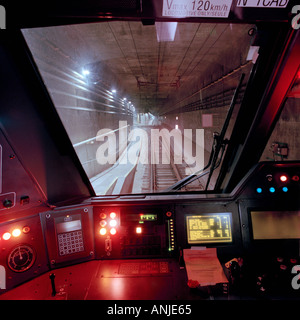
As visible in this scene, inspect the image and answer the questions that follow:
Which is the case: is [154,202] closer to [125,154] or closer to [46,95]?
[46,95]

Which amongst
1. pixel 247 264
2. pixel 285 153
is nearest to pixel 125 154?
pixel 285 153

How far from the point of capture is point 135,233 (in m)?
2.17

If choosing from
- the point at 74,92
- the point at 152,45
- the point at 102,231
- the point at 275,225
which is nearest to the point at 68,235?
the point at 102,231

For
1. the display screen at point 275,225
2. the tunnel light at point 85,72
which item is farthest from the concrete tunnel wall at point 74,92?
the display screen at point 275,225

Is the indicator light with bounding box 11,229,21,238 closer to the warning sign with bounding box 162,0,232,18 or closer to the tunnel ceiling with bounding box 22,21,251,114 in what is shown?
the warning sign with bounding box 162,0,232,18

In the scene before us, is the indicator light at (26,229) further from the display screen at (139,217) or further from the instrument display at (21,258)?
the display screen at (139,217)

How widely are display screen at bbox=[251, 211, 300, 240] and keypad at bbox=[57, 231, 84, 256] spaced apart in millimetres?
1777

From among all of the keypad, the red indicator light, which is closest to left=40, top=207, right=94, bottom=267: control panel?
the keypad

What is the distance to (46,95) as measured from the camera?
6.14 feet

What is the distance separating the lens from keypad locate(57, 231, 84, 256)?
2068 millimetres

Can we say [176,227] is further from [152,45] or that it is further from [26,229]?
[152,45]

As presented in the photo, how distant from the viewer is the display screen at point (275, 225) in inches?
81.4

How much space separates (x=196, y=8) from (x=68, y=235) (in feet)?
7.39
